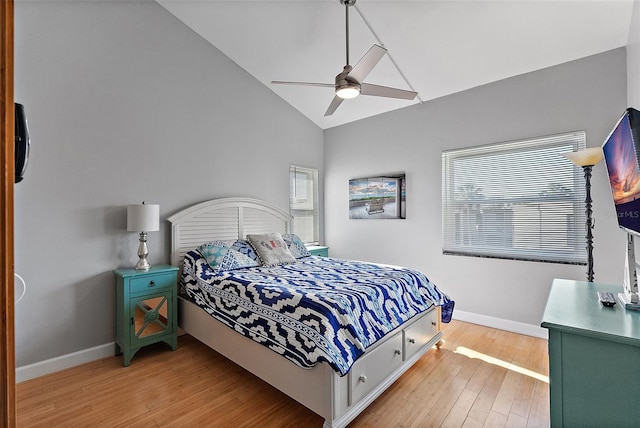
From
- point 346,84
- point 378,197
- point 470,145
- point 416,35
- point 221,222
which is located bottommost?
point 221,222

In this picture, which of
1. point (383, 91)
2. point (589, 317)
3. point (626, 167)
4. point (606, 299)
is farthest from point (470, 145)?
point (589, 317)

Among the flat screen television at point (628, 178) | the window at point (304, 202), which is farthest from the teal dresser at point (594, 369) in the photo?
the window at point (304, 202)

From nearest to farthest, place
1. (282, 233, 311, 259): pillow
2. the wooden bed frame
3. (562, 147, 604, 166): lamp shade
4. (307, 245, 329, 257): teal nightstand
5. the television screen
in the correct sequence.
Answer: the television screen
the wooden bed frame
(562, 147, 604, 166): lamp shade
(282, 233, 311, 259): pillow
(307, 245, 329, 257): teal nightstand

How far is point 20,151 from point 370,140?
3845 mm

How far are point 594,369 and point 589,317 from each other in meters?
0.24

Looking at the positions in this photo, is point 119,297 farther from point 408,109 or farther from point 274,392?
point 408,109

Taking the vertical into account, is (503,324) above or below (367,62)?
below

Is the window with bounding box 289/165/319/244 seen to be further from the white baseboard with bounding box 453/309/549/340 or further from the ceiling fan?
the white baseboard with bounding box 453/309/549/340

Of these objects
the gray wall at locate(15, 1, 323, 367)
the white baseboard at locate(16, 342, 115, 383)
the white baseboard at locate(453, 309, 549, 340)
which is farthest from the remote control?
the white baseboard at locate(16, 342, 115, 383)

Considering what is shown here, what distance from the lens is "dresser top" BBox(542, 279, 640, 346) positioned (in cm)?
112

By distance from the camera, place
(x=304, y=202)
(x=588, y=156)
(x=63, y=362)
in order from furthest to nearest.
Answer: (x=304, y=202)
(x=63, y=362)
(x=588, y=156)

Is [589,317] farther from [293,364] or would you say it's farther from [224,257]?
[224,257]

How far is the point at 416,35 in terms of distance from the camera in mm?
2770

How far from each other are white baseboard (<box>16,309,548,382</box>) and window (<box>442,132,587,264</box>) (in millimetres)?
704
